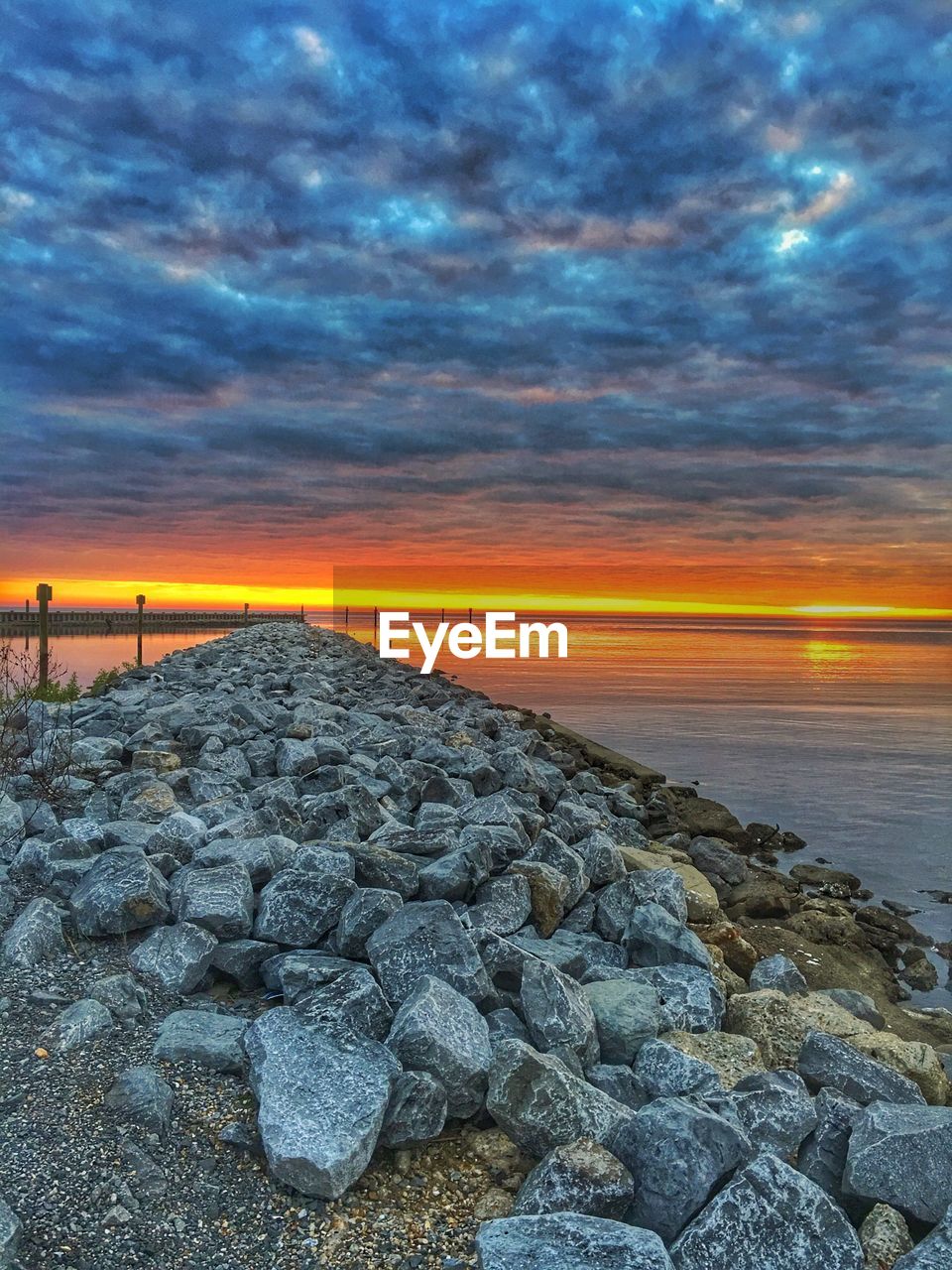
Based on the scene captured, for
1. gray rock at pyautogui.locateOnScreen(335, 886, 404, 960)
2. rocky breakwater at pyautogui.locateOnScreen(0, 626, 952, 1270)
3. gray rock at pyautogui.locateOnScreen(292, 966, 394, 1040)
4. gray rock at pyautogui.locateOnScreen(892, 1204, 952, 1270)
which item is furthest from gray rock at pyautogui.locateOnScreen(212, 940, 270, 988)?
gray rock at pyautogui.locateOnScreen(892, 1204, 952, 1270)

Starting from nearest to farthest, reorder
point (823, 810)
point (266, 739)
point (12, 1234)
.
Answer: point (12, 1234) → point (266, 739) → point (823, 810)

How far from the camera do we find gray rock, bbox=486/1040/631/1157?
266 cm

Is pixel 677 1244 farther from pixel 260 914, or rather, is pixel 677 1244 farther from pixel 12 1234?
pixel 260 914

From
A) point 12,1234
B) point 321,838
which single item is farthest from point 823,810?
point 12,1234

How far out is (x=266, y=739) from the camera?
742cm

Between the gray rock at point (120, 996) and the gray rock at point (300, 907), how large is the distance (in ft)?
1.79

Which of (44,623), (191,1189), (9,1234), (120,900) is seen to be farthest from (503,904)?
(44,623)

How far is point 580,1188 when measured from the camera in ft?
7.80

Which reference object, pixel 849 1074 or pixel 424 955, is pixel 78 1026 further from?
pixel 849 1074

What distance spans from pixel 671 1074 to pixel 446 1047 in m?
0.76

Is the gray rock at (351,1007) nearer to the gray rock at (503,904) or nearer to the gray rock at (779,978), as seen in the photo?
the gray rock at (503,904)

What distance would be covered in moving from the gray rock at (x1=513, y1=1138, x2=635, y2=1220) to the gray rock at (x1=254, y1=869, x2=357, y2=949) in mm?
1454

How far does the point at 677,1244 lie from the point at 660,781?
8.42 metres

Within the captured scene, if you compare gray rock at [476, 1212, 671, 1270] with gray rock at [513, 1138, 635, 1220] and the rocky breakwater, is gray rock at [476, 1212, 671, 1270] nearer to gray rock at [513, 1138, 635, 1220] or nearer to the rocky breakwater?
the rocky breakwater
